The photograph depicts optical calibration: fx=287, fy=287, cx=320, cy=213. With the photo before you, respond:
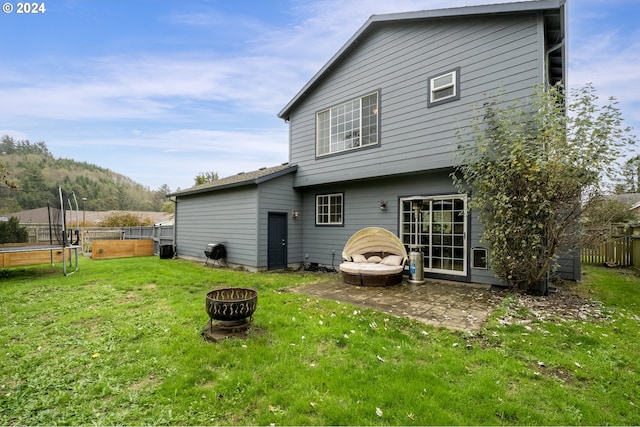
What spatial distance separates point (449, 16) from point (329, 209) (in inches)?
240

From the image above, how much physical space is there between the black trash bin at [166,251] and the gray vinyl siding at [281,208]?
6.08m

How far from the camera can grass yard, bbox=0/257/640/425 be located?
2.28 m

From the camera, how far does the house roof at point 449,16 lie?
573cm

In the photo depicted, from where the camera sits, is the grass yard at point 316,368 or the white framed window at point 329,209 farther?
the white framed window at point 329,209

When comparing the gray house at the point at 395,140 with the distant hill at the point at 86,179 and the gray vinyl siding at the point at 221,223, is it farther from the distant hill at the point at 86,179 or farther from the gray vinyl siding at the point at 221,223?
the distant hill at the point at 86,179

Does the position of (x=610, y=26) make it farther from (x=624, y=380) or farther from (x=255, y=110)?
(x=255, y=110)

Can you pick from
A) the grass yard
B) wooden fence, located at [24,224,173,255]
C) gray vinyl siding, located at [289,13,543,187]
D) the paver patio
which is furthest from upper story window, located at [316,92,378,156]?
wooden fence, located at [24,224,173,255]

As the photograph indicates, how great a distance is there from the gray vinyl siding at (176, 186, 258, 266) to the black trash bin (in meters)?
0.36

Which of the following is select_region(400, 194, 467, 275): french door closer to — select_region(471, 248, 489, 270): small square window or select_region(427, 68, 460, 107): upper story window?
select_region(471, 248, 489, 270): small square window

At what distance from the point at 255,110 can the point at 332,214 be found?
987 centimetres

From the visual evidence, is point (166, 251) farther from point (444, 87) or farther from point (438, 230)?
point (444, 87)

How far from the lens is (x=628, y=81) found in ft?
32.1

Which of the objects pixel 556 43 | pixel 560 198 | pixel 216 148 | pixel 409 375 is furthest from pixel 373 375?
pixel 216 148

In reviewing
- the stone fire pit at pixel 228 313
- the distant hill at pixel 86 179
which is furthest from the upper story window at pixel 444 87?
the distant hill at pixel 86 179
